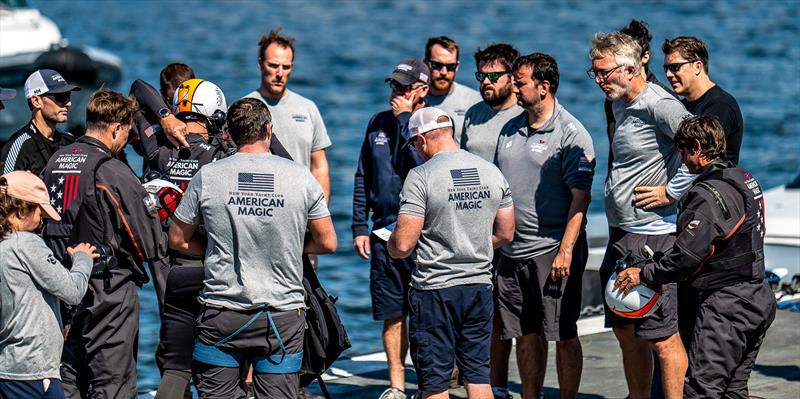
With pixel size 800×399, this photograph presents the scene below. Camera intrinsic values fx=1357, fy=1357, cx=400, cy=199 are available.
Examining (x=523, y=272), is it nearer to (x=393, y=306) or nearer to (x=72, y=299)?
(x=393, y=306)

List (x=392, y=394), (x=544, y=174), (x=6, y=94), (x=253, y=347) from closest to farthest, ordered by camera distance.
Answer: (x=253, y=347) → (x=6, y=94) → (x=544, y=174) → (x=392, y=394)

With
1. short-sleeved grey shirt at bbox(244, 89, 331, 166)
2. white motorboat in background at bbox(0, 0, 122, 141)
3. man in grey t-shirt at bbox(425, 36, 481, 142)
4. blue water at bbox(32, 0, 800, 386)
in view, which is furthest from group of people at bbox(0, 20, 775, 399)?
white motorboat in background at bbox(0, 0, 122, 141)

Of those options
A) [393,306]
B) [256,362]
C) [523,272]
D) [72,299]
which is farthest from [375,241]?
[72,299]

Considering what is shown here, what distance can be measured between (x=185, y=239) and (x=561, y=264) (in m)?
2.26

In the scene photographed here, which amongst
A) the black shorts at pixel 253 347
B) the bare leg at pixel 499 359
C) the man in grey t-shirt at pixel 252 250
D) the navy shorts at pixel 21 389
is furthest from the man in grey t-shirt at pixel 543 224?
the navy shorts at pixel 21 389

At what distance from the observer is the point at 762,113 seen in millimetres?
30141

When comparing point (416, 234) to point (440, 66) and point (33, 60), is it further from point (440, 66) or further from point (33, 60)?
point (33, 60)

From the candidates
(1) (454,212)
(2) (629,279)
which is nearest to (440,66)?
(1) (454,212)

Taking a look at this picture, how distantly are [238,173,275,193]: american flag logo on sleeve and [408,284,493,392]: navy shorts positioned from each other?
122 cm

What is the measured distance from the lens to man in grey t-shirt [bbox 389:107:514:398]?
6.86 metres

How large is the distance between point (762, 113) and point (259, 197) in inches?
1004

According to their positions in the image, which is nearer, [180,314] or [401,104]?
[180,314]

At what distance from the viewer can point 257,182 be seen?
6.25m

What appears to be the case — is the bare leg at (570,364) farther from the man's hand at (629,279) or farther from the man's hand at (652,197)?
the man's hand at (652,197)
